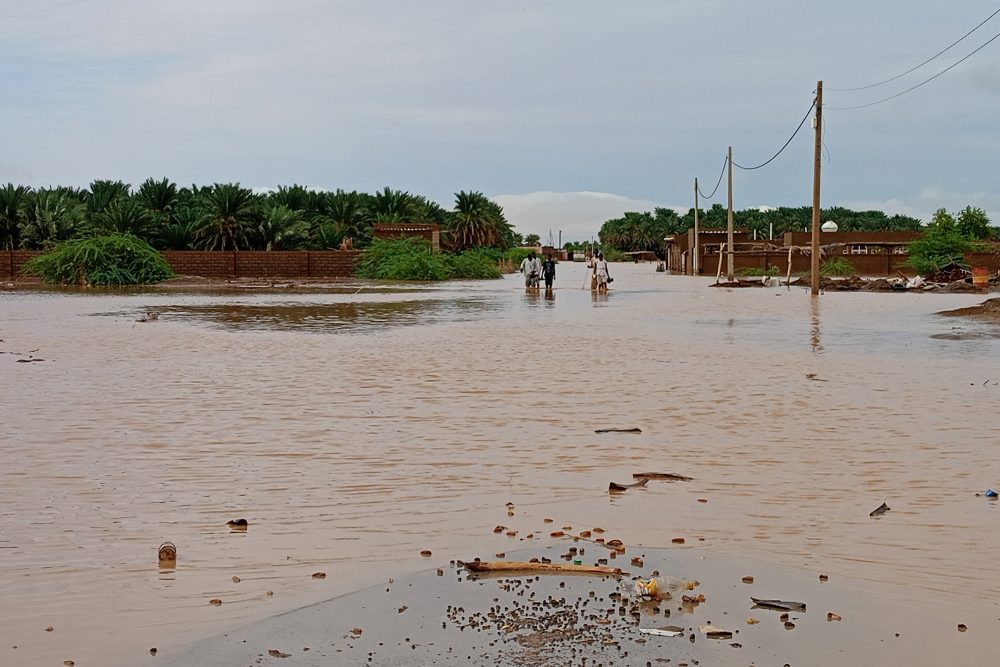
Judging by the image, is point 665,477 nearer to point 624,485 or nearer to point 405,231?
point 624,485

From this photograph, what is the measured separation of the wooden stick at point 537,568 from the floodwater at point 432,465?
1.12 ft

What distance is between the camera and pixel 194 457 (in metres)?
8.48

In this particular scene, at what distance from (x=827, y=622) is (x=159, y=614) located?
2.84m

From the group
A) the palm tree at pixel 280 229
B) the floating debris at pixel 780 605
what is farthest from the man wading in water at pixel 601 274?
the floating debris at pixel 780 605

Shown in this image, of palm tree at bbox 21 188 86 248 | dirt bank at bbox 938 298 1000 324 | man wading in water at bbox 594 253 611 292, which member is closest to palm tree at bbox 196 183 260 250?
palm tree at bbox 21 188 86 248

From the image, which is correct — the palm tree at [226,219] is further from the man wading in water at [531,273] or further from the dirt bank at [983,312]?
the dirt bank at [983,312]

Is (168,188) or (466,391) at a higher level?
(168,188)

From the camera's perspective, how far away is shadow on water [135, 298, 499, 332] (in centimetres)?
2300

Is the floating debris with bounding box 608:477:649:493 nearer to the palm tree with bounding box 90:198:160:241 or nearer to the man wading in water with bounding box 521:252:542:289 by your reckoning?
the man wading in water with bounding box 521:252:542:289

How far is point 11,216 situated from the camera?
5709cm

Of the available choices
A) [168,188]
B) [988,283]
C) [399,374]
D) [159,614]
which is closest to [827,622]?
[159,614]

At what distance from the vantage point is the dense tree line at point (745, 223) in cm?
14100

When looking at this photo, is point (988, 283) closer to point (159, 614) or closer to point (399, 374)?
point (399, 374)

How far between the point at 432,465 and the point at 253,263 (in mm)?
49077
